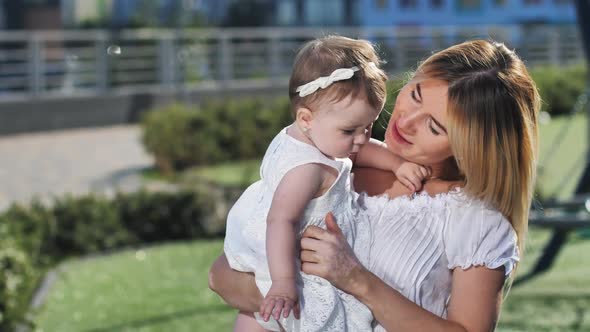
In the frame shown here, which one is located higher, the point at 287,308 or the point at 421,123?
the point at 421,123

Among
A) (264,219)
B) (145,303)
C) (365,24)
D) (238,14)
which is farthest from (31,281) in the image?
(365,24)

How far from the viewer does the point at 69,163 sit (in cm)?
1295

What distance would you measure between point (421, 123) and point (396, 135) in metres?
0.07

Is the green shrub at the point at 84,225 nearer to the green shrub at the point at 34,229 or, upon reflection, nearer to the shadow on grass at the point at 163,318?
the green shrub at the point at 34,229

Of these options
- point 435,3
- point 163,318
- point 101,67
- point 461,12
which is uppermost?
point 163,318

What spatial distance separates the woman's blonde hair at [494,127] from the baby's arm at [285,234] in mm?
276

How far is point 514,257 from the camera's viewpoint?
2.03 meters

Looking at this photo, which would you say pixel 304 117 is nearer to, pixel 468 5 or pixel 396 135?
pixel 396 135

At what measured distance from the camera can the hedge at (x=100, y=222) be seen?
7633 millimetres

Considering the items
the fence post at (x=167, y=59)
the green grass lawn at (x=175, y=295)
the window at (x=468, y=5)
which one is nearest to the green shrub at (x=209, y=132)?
the green grass lawn at (x=175, y=295)

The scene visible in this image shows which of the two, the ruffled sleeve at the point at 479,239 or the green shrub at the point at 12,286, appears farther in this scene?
the green shrub at the point at 12,286

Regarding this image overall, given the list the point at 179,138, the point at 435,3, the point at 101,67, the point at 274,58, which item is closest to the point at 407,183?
the point at 179,138

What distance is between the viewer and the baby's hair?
202 cm

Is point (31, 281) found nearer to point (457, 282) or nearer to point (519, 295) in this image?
point (519, 295)
